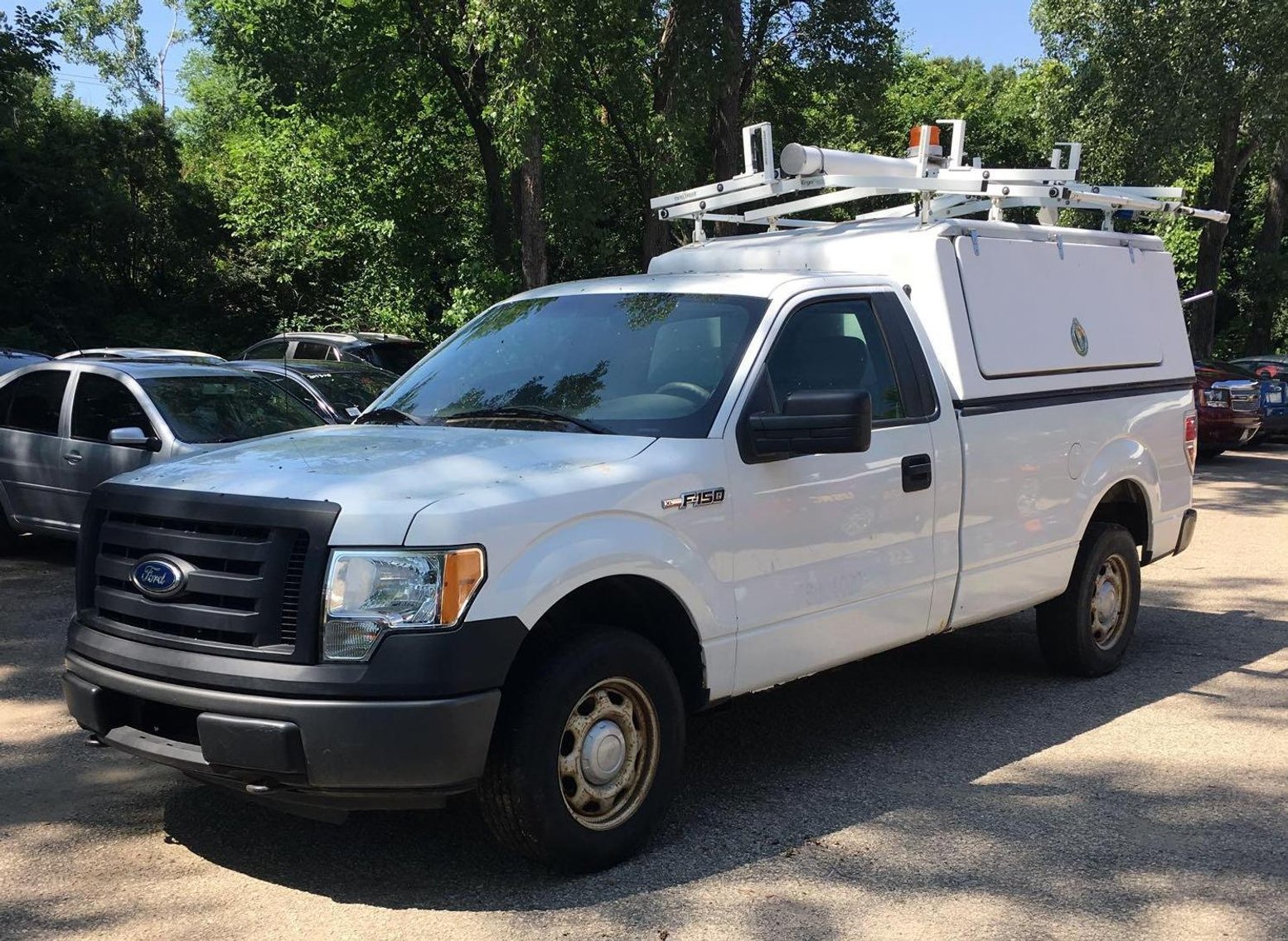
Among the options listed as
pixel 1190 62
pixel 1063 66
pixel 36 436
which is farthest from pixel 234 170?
pixel 36 436

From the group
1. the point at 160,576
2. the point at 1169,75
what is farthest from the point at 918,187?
the point at 1169,75

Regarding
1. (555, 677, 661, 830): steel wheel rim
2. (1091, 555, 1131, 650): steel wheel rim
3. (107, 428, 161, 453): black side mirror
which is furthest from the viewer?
(107, 428, 161, 453): black side mirror

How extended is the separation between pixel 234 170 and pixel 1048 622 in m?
28.9

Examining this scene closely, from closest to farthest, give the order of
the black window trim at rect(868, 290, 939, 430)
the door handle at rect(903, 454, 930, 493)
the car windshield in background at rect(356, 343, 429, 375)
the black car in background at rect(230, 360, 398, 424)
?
the door handle at rect(903, 454, 930, 493), the black window trim at rect(868, 290, 939, 430), the black car in background at rect(230, 360, 398, 424), the car windshield in background at rect(356, 343, 429, 375)

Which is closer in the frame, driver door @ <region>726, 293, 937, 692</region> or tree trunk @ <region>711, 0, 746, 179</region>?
driver door @ <region>726, 293, 937, 692</region>

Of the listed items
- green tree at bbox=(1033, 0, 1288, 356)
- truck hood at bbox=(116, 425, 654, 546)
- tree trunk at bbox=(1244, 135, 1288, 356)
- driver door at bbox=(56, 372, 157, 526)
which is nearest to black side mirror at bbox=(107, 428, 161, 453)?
driver door at bbox=(56, 372, 157, 526)

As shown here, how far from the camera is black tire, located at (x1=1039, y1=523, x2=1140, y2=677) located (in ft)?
22.3

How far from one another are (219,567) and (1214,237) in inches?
1041

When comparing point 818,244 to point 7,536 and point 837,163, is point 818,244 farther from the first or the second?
point 7,536

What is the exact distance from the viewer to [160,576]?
13.4 feet

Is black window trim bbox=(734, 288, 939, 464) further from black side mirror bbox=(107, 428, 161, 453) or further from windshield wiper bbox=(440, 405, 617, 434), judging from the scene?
black side mirror bbox=(107, 428, 161, 453)

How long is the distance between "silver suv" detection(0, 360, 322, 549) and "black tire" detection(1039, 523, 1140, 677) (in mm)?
5593

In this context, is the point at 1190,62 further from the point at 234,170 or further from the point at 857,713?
the point at 234,170

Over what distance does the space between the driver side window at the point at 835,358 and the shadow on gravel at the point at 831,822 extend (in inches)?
59.5
